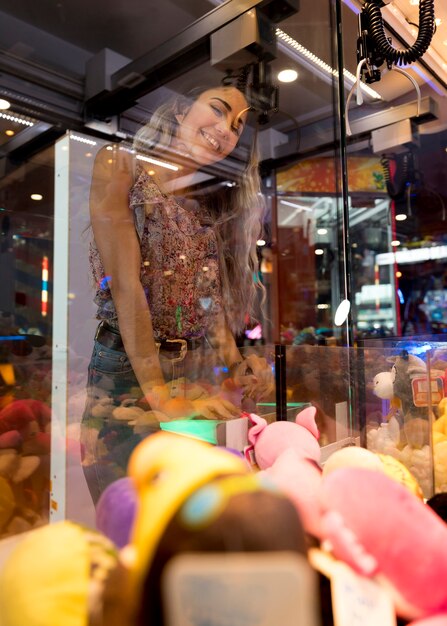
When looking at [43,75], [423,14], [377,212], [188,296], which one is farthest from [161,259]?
[377,212]

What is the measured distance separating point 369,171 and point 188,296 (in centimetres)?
269

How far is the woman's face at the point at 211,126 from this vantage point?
1.24 meters

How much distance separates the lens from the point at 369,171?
11.0 feet

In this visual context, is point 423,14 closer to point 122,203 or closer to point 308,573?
point 122,203

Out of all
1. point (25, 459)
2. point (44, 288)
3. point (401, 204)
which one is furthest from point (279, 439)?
point (401, 204)

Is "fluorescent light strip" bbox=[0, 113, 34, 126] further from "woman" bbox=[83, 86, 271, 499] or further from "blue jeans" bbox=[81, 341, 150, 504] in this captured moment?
"blue jeans" bbox=[81, 341, 150, 504]

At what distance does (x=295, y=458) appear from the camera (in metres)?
0.52

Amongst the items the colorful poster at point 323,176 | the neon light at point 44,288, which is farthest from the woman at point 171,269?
the colorful poster at point 323,176

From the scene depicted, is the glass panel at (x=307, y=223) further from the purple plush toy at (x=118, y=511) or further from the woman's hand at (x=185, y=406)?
the purple plush toy at (x=118, y=511)

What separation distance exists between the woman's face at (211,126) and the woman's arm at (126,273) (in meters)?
0.38

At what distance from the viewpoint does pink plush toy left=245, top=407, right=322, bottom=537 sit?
362mm

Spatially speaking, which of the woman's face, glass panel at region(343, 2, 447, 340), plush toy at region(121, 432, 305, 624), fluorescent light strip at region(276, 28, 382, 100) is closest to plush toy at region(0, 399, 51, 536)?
plush toy at region(121, 432, 305, 624)

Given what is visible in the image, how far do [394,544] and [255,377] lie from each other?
0.78 metres

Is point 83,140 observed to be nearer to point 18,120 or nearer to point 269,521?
point 18,120
